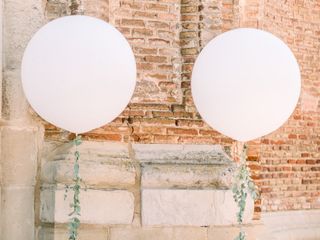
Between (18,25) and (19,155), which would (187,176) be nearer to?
(19,155)

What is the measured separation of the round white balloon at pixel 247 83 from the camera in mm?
3186

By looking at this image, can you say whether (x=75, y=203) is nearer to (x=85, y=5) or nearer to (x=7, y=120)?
(x=7, y=120)

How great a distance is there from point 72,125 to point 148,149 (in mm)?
917

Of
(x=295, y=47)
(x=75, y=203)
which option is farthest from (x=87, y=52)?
(x=295, y=47)

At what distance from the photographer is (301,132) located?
7.20 m

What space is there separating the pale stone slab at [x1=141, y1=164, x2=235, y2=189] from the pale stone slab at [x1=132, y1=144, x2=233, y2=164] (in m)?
0.04

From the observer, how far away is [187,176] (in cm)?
400

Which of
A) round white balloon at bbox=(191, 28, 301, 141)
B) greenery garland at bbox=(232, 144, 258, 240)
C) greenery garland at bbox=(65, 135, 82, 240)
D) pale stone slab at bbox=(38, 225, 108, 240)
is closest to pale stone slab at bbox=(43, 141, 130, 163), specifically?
greenery garland at bbox=(65, 135, 82, 240)

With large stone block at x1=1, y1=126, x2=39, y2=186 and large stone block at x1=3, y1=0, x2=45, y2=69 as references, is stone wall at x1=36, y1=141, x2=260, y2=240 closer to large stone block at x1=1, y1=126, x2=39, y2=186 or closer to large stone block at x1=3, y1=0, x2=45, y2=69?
large stone block at x1=1, y1=126, x2=39, y2=186

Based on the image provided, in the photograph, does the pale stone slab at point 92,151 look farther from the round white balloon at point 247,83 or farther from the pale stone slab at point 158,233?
the round white balloon at point 247,83

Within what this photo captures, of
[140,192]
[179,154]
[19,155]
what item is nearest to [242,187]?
[179,154]

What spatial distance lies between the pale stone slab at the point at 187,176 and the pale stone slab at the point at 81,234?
0.38m

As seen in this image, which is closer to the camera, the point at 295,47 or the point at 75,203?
the point at 75,203

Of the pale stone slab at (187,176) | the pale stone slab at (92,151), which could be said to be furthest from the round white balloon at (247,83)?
the pale stone slab at (92,151)
